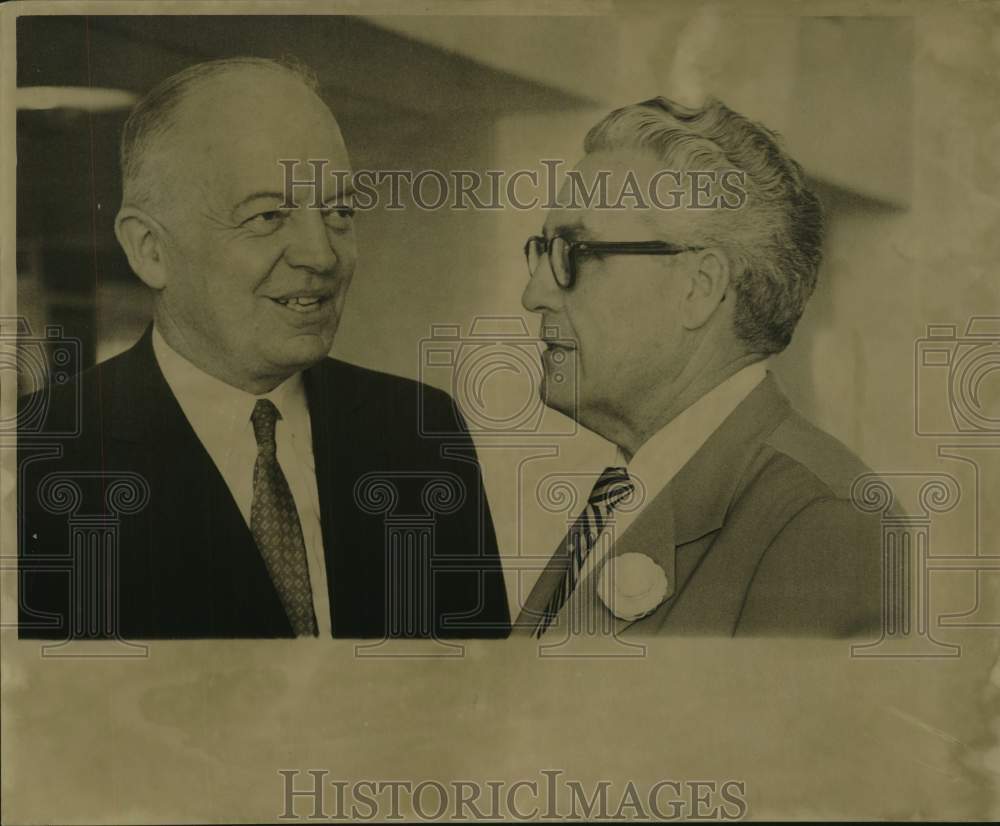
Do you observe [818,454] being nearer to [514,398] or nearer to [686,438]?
[686,438]

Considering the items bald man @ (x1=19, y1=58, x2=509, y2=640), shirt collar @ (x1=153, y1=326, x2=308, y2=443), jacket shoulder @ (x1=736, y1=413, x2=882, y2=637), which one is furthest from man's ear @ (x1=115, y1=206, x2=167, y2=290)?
jacket shoulder @ (x1=736, y1=413, x2=882, y2=637)

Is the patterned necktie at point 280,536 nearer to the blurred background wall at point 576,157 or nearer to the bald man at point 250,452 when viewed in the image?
the bald man at point 250,452

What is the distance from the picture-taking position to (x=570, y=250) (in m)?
3.17

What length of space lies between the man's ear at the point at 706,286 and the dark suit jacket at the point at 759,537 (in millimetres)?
249

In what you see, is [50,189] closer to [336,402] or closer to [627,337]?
[336,402]

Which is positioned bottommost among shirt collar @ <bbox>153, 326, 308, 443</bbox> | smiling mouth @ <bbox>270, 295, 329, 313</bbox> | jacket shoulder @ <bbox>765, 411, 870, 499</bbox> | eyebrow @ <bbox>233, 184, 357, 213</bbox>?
jacket shoulder @ <bbox>765, 411, 870, 499</bbox>

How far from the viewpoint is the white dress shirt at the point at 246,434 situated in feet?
10.4

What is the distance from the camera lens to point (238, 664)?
10.5 ft

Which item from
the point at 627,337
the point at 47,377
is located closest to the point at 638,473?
the point at 627,337

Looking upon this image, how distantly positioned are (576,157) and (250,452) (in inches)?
46.7

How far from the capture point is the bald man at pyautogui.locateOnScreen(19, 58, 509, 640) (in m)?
3.15

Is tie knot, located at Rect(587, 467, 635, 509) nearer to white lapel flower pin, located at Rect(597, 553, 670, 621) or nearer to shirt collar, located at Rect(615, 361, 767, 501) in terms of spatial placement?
shirt collar, located at Rect(615, 361, 767, 501)

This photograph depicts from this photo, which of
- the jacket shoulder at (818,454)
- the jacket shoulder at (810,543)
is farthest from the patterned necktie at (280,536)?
the jacket shoulder at (818,454)

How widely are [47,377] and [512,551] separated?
1350mm
